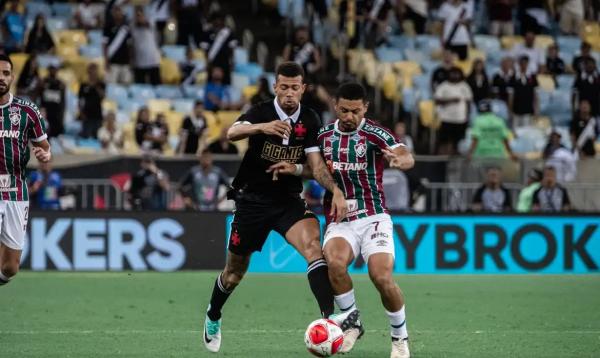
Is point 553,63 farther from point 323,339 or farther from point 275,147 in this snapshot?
point 323,339

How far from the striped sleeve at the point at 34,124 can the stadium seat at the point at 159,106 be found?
11584mm


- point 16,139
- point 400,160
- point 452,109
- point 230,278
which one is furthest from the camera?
point 452,109

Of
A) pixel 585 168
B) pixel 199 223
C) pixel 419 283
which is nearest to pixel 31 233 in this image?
pixel 199 223

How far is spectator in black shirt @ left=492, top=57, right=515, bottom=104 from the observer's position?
22891 mm

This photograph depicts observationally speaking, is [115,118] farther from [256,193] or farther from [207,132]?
[256,193]

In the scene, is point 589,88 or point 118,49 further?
point 589,88

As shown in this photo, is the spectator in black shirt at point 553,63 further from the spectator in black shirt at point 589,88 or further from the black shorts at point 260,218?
the black shorts at point 260,218

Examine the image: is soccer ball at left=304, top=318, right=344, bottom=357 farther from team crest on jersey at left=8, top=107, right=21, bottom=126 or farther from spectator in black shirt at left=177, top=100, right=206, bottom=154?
spectator in black shirt at left=177, top=100, right=206, bottom=154

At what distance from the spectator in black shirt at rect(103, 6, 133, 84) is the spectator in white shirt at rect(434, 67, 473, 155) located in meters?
5.73

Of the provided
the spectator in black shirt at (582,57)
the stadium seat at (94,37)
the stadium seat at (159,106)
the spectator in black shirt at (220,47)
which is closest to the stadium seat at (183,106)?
the stadium seat at (159,106)

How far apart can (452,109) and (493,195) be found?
3.09 metres

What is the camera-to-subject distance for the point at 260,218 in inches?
386

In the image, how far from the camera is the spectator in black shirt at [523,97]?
22797mm

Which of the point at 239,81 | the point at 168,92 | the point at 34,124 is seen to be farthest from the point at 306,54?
the point at 34,124
